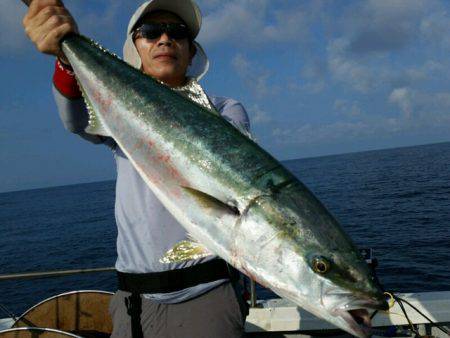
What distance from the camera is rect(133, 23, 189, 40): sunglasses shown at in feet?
10.6

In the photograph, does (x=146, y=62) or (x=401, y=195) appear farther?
(x=401, y=195)

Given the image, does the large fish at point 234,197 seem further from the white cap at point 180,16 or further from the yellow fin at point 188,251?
the white cap at point 180,16

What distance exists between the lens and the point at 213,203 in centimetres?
213

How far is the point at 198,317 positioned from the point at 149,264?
497mm

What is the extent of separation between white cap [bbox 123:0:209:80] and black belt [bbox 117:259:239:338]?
5.58 ft

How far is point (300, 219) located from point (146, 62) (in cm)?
202

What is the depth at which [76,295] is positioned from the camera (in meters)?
4.89

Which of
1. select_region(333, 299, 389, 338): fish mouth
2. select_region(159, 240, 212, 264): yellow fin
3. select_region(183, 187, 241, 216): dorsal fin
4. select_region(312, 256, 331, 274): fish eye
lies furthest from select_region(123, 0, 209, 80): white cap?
select_region(333, 299, 389, 338): fish mouth

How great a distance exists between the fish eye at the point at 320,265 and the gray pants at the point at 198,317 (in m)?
0.95

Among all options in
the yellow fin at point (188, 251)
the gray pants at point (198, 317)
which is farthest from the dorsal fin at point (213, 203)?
the gray pants at point (198, 317)

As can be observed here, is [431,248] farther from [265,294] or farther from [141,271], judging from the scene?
[141,271]

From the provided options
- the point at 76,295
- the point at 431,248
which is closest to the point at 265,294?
the point at 431,248

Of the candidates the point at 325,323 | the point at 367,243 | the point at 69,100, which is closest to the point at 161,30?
the point at 69,100

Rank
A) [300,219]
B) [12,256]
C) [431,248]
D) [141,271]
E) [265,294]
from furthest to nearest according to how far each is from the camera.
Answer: [12,256] → [431,248] → [265,294] → [141,271] → [300,219]
